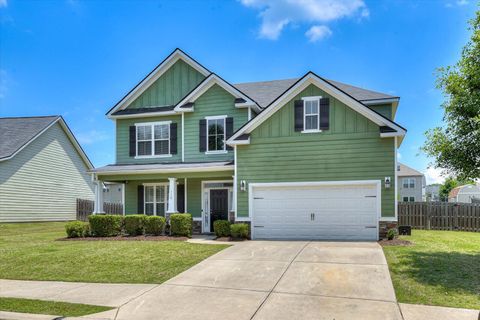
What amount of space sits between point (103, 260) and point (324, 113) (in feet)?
31.6

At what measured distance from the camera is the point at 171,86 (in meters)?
19.6

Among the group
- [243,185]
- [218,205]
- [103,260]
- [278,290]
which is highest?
[243,185]

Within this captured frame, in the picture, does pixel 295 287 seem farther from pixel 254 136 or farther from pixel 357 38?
pixel 357 38

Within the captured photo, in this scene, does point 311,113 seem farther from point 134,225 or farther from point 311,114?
point 134,225

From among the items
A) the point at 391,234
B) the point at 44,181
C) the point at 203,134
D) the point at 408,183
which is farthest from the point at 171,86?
the point at 408,183

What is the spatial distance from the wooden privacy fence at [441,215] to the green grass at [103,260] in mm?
12536

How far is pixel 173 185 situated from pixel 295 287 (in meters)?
10.2

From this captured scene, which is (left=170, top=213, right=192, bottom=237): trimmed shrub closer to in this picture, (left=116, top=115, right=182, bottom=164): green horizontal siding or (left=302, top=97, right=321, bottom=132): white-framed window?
(left=116, top=115, right=182, bottom=164): green horizontal siding

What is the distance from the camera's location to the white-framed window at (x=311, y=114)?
15039mm

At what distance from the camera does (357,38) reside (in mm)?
14062

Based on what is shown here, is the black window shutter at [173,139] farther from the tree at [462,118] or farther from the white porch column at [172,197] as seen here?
the tree at [462,118]

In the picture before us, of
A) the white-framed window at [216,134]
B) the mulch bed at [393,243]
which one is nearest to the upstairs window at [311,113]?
the white-framed window at [216,134]

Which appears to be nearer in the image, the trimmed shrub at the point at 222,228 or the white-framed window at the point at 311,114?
the white-framed window at the point at 311,114

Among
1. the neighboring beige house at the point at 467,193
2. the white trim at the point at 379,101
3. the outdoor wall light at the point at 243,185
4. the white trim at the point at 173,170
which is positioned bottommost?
the neighboring beige house at the point at 467,193
